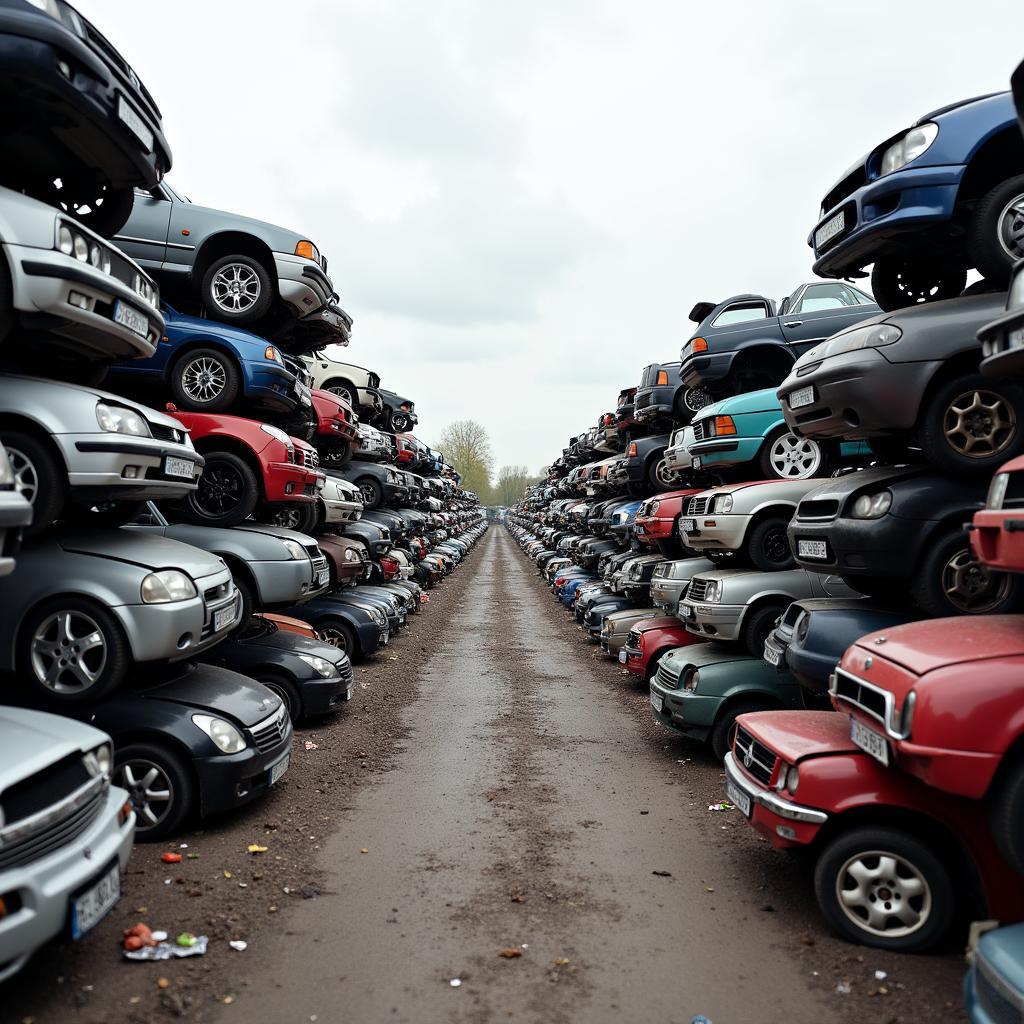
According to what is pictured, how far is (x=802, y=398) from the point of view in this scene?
6.71 metres

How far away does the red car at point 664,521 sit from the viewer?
11.8 metres

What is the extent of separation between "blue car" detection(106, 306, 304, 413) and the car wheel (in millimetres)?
6469

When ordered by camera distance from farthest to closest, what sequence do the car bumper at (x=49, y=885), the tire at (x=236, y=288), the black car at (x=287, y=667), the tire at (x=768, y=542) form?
the tire at (x=236, y=288), the tire at (x=768, y=542), the black car at (x=287, y=667), the car bumper at (x=49, y=885)

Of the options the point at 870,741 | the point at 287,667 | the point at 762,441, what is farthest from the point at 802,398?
the point at 287,667

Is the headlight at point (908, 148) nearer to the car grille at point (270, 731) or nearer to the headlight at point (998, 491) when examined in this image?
the headlight at point (998, 491)

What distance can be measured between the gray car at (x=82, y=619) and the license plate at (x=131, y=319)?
64.8 inches

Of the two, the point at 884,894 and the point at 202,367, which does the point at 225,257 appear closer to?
→ the point at 202,367

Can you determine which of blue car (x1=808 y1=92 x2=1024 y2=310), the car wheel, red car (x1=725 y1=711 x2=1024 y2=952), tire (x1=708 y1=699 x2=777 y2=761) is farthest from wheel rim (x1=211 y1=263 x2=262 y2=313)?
red car (x1=725 y1=711 x2=1024 y2=952)

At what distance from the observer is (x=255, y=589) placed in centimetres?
885

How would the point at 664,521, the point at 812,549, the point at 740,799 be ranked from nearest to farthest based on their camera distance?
the point at 740,799
the point at 812,549
the point at 664,521

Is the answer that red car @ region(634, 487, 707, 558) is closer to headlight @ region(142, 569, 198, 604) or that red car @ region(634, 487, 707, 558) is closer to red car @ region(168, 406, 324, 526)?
red car @ region(168, 406, 324, 526)

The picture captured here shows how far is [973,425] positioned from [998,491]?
6.56ft

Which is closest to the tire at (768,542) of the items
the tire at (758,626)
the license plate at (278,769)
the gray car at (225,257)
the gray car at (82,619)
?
the tire at (758,626)

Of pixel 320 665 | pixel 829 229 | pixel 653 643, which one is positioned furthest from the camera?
pixel 653 643
